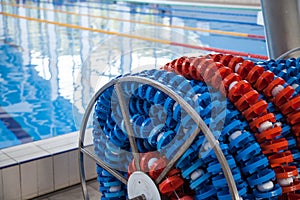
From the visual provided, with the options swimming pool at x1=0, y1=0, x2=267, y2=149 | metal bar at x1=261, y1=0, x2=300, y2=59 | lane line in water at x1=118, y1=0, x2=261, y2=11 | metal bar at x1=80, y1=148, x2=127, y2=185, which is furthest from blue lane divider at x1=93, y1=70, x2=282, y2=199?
lane line in water at x1=118, y1=0, x2=261, y2=11

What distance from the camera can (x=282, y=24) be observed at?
243 centimetres

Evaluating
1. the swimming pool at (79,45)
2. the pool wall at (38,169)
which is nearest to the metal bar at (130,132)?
the swimming pool at (79,45)

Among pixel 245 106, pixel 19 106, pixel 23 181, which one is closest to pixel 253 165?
pixel 245 106

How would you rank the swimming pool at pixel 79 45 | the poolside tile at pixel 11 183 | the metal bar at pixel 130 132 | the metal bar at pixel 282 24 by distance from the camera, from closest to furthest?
the metal bar at pixel 130 132 < the swimming pool at pixel 79 45 < the metal bar at pixel 282 24 < the poolside tile at pixel 11 183

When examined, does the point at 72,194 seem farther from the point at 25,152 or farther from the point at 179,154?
the point at 179,154

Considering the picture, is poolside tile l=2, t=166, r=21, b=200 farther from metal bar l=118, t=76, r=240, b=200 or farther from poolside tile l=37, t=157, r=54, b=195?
metal bar l=118, t=76, r=240, b=200

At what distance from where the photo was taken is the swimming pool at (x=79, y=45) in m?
2.19

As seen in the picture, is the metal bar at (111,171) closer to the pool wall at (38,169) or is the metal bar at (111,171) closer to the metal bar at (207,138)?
the metal bar at (207,138)

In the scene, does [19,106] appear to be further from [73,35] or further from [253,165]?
[73,35]

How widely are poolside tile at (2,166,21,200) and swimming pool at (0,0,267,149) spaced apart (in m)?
0.48

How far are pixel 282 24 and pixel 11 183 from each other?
5.45 ft

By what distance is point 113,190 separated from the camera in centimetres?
165

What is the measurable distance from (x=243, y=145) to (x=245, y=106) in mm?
119

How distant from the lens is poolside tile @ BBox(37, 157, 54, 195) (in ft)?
8.64
